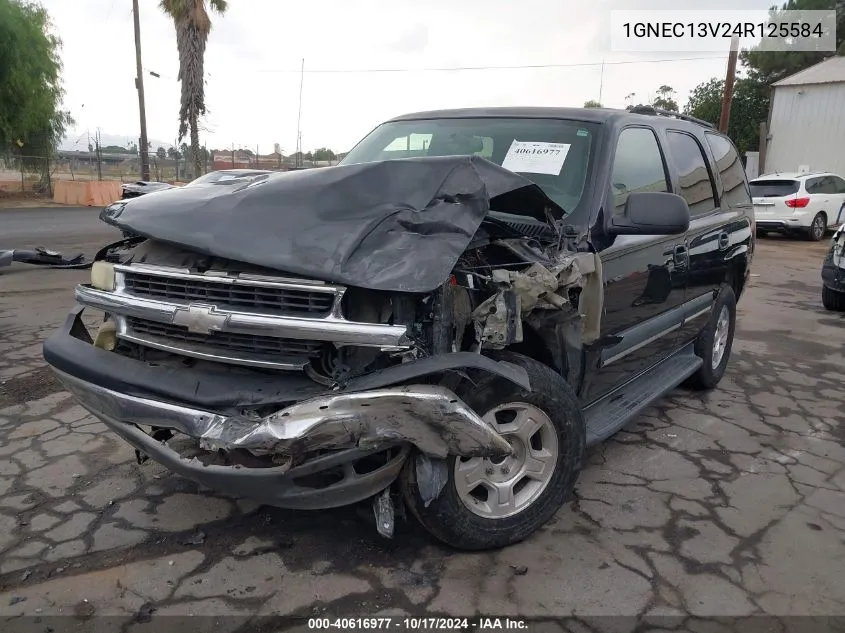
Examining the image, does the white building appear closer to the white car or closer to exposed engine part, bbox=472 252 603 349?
the white car

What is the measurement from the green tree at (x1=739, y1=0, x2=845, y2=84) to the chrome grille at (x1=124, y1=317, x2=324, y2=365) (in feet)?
114

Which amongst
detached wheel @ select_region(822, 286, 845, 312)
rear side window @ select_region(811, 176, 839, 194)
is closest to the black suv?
detached wheel @ select_region(822, 286, 845, 312)

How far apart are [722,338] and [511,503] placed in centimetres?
324

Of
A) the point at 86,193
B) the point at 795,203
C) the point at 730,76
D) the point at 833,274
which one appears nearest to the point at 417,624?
the point at 833,274

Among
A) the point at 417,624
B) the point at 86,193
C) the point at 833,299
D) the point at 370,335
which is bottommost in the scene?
the point at 417,624

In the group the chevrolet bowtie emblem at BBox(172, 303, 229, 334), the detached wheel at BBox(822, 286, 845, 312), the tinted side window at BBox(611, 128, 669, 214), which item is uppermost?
the tinted side window at BBox(611, 128, 669, 214)

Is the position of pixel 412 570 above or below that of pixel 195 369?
below

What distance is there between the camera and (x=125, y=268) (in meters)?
2.78

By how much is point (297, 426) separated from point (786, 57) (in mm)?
36254

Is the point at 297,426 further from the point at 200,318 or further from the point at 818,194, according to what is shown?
the point at 818,194

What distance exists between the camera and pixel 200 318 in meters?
2.46

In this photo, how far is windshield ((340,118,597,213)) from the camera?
11.5ft

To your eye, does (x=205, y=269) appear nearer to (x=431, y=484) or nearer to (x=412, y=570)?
(x=431, y=484)

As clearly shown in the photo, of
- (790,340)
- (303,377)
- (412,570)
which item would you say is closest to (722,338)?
(790,340)
